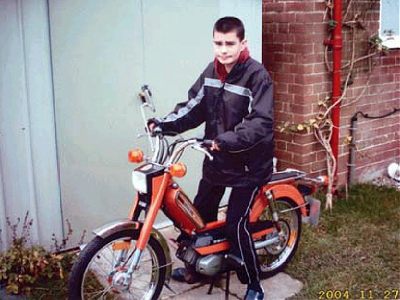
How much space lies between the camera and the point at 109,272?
3.49m

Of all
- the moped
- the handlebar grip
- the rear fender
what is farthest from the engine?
the handlebar grip

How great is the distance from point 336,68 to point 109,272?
10.4 ft

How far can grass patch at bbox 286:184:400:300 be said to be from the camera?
161 inches

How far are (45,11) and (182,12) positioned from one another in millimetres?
1153

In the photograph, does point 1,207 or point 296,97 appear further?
point 296,97

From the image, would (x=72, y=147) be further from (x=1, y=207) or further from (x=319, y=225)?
(x=319, y=225)

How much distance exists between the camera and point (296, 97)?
566 centimetres

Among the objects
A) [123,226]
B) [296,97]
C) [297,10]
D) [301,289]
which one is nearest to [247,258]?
[301,289]

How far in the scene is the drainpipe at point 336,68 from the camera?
5480 mm

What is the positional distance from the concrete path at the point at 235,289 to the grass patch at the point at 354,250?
83 millimetres

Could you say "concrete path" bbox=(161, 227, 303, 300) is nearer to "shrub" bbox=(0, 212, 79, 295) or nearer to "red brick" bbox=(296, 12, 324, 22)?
"shrub" bbox=(0, 212, 79, 295)

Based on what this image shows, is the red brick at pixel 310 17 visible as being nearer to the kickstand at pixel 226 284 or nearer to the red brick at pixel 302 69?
the red brick at pixel 302 69

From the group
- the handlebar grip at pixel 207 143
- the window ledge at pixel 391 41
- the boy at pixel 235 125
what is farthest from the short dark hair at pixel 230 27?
the window ledge at pixel 391 41

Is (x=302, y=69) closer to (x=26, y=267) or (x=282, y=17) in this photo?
(x=282, y=17)
